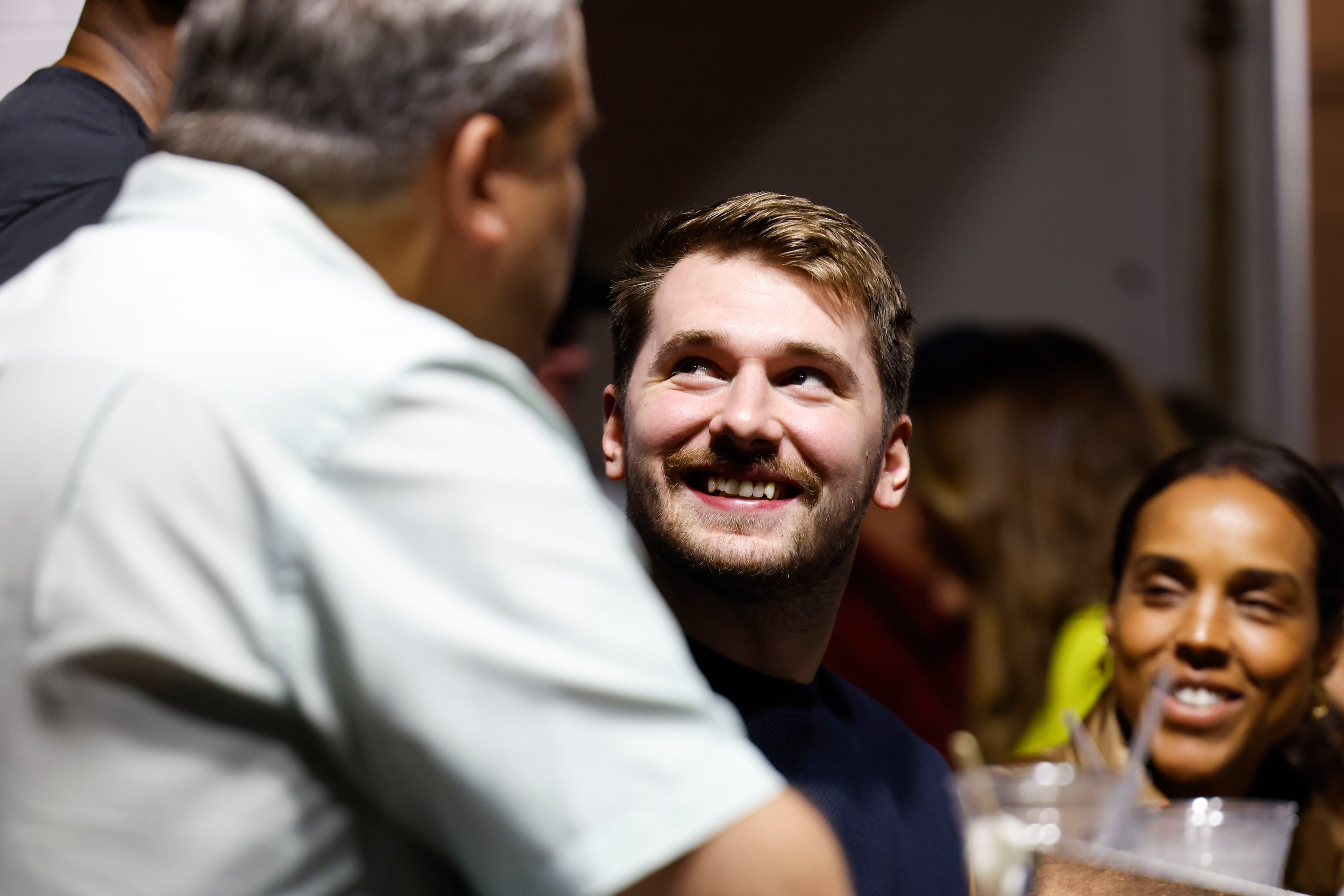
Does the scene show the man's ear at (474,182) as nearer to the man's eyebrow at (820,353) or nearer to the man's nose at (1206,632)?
the man's eyebrow at (820,353)

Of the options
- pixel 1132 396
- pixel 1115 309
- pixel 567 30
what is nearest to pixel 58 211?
pixel 567 30

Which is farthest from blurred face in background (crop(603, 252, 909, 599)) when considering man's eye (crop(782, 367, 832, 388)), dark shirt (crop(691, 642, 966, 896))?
dark shirt (crop(691, 642, 966, 896))

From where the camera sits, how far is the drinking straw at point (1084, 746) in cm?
145

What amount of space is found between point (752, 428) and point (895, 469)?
27 centimetres

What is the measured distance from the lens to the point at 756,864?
648 mm

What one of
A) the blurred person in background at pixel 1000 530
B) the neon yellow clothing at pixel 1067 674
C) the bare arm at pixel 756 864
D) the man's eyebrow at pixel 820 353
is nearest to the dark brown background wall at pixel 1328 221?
the blurred person in background at pixel 1000 530

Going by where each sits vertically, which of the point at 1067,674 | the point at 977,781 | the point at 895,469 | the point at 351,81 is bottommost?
the point at 1067,674

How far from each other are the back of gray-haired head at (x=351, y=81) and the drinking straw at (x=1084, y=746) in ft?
3.19

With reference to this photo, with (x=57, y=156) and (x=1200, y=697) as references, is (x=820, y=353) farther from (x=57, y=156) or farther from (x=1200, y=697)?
(x=57, y=156)

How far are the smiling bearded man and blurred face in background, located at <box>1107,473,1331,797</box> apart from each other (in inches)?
12.5

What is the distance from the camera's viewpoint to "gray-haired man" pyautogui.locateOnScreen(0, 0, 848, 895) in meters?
0.62

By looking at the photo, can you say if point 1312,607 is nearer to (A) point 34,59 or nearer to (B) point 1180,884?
(B) point 1180,884

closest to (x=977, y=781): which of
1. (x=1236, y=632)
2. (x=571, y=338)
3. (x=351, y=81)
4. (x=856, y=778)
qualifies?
(x=856, y=778)

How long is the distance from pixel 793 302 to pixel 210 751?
773mm
